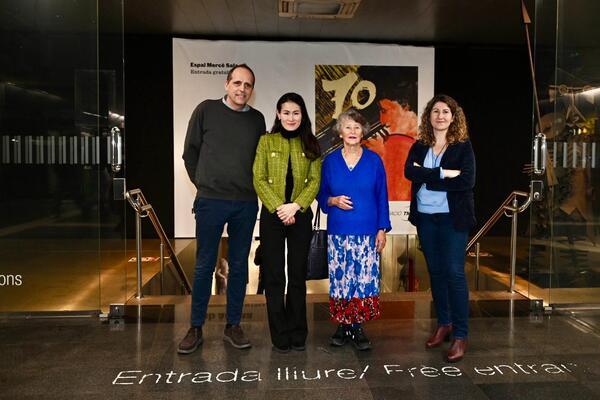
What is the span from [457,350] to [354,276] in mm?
724

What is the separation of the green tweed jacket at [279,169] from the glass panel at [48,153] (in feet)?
5.23

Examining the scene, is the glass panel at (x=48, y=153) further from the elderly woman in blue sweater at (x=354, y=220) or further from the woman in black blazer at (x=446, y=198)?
the woman in black blazer at (x=446, y=198)

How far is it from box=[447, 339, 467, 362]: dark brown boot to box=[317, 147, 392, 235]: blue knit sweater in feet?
2.55

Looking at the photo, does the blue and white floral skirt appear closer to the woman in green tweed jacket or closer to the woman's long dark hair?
the woman in green tweed jacket

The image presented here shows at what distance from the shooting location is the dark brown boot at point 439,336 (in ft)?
11.1

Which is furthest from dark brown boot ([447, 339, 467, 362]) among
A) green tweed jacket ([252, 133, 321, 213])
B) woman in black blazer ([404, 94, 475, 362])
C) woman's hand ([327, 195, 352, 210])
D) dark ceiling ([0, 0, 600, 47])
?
dark ceiling ([0, 0, 600, 47])

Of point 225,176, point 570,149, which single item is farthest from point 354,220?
point 570,149

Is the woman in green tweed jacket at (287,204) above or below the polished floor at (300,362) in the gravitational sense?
above

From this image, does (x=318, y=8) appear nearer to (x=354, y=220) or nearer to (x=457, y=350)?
(x=354, y=220)

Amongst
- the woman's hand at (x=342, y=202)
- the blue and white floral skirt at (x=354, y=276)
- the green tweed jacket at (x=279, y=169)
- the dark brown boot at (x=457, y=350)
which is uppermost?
the green tweed jacket at (x=279, y=169)

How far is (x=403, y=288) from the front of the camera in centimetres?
816

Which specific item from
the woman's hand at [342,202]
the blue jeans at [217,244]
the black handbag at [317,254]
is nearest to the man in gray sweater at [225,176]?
the blue jeans at [217,244]

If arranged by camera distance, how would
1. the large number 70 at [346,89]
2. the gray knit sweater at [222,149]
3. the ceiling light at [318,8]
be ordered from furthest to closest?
the large number 70 at [346,89] < the ceiling light at [318,8] < the gray knit sweater at [222,149]

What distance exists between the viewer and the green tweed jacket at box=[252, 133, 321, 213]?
3.13 meters
